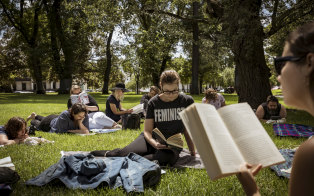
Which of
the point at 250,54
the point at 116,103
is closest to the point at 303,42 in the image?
the point at 116,103

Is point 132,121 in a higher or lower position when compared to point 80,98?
lower

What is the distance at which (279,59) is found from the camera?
4.35 ft

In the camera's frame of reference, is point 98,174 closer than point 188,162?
Yes

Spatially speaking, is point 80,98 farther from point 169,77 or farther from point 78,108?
point 169,77

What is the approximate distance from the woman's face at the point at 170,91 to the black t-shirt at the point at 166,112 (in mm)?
95

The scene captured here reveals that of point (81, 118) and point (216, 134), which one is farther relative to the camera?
point (81, 118)

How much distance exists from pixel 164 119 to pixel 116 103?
456 cm

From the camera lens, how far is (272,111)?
8.59m

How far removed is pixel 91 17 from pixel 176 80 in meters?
10.7

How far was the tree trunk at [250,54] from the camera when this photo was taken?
10.6 metres

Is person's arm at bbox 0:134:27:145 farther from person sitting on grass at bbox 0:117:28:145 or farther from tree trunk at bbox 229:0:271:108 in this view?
tree trunk at bbox 229:0:271:108

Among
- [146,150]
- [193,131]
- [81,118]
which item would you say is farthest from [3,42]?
[193,131]

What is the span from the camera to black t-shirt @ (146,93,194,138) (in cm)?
445

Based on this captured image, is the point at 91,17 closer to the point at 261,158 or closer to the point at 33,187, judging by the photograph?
the point at 33,187
